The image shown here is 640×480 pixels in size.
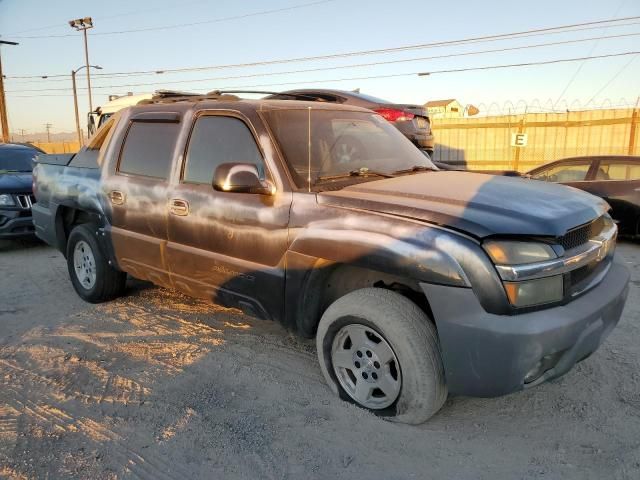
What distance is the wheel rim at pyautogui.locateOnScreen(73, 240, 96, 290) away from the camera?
4.96 m

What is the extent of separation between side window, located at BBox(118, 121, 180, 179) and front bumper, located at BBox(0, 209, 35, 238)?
4.29 metres

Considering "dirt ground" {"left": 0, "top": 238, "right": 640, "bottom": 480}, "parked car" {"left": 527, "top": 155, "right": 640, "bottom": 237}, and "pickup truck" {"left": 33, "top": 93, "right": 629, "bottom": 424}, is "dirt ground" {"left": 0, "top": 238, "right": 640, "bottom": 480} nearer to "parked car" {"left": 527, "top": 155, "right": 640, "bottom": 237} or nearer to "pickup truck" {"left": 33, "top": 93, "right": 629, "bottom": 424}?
"pickup truck" {"left": 33, "top": 93, "right": 629, "bottom": 424}

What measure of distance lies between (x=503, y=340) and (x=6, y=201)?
25.5 ft

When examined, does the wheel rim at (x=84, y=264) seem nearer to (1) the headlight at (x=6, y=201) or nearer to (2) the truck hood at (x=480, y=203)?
(2) the truck hood at (x=480, y=203)

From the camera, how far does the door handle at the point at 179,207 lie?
12.3ft

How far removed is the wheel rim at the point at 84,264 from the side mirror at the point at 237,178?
95.0 inches

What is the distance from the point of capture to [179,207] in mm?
3805

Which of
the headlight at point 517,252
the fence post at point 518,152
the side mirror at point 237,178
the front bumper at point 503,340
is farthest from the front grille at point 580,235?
the fence post at point 518,152

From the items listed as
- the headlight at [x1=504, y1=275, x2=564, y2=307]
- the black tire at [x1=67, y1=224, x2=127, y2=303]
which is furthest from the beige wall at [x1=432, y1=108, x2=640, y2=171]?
the headlight at [x1=504, y1=275, x2=564, y2=307]

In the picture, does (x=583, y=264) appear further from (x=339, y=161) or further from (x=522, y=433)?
(x=339, y=161)

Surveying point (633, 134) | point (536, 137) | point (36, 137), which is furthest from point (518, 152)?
point (36, 137)

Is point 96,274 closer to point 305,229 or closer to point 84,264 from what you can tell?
point 84,264

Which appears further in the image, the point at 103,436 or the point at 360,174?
the point at 360,174

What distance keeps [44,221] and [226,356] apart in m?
3.06
